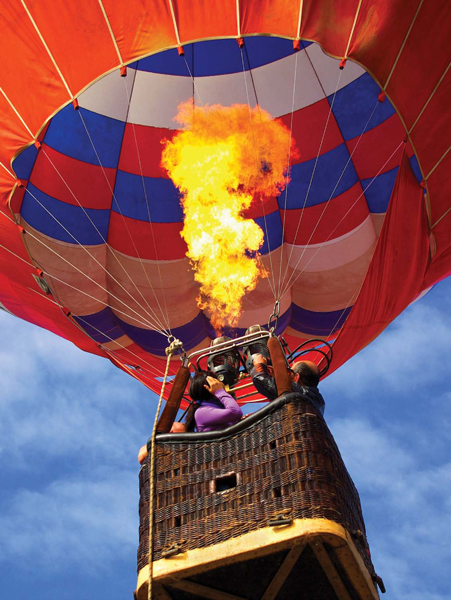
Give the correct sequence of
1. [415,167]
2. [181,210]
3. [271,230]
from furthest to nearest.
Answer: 1. [271,230]
2. [181,210]
3. [415,167]

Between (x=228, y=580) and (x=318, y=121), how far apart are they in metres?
4.38

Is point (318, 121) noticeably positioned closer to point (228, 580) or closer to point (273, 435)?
point (273, 435)

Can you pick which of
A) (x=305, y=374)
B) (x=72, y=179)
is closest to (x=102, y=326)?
(x=72, y=179)

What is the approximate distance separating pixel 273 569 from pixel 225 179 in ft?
13.3

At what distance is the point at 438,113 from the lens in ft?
15.9

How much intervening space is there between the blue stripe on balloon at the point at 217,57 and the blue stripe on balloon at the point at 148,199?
94 centimetres

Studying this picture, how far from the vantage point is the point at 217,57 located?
19.2 ft

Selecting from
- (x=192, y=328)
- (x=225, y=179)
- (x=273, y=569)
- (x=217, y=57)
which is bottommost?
(x=273, y=569)

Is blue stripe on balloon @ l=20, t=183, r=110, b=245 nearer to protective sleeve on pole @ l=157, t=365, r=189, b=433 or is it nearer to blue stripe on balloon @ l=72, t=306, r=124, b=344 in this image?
blue stripe on balloon @ l=72, t=306, r=124, b=344

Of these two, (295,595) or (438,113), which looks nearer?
(295,595)

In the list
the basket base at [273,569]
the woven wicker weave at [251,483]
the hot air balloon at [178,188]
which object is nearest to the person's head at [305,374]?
the woven wicker weave at [251,483]

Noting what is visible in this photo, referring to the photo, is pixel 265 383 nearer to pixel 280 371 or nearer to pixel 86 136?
pixel 280 371

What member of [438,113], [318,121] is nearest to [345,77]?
[318,121]

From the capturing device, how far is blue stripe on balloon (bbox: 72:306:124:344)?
6.53 m
